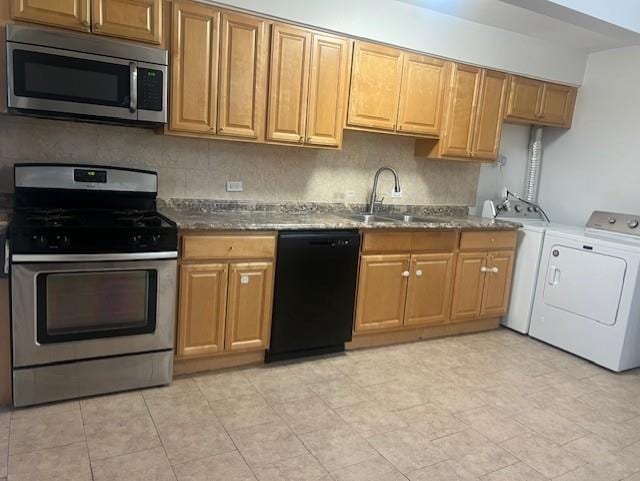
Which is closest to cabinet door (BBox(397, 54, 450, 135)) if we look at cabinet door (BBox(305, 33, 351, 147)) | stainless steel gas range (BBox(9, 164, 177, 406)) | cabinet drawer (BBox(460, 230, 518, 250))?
cabinet door (BBox(305, 33, 351, 147))

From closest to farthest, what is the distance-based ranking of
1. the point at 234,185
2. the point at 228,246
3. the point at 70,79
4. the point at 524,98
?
the point at 70,79
the point at 228,246
the point at 234,185
the point at 524,98

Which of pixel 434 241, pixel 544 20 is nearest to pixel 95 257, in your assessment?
pixel 434 241

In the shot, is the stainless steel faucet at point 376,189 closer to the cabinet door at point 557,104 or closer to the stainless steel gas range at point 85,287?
the cabinet door at point 557,104

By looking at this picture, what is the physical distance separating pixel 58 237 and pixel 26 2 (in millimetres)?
1224

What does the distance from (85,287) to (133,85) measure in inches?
45.0

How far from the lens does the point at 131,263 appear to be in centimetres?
258

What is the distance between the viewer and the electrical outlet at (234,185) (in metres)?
3.47

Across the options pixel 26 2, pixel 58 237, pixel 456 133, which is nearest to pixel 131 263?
pixel 58 237

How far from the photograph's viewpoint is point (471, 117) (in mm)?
4008

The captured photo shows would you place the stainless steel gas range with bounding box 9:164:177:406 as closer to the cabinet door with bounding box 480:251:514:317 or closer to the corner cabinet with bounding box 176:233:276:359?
the corner cabinet with bounding box 176:233:276:359

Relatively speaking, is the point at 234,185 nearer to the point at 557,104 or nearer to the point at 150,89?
the point at 150,89

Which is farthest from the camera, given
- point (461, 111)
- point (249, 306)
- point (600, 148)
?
point (600, 148)

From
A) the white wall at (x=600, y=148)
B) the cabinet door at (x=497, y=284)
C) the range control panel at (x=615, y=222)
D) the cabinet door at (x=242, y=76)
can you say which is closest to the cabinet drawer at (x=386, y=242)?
the cabinet door at (x=497, y=284)

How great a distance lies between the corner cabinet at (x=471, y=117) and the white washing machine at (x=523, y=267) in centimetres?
58
